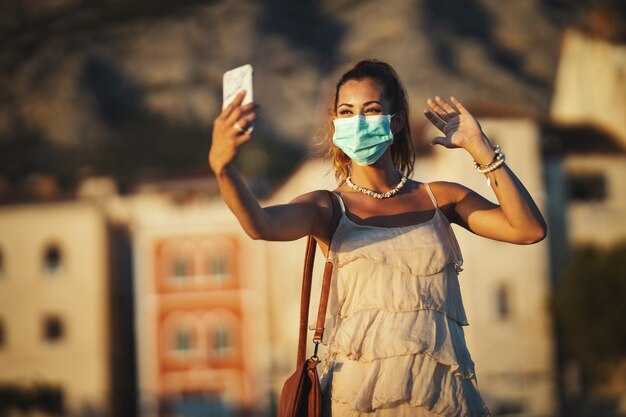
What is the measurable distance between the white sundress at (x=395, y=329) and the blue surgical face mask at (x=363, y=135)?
24cm

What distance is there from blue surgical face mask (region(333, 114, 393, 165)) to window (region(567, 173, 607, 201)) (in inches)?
1862

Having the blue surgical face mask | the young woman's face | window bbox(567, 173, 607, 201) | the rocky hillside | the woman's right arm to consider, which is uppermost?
the rocky hillside

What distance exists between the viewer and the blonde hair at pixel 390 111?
187 inches

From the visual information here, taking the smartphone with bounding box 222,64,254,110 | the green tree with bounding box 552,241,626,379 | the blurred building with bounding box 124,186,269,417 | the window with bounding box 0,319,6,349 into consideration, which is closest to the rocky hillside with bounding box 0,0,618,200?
the window with bounding box 0,319,6,349

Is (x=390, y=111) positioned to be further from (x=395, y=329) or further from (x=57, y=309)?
(x=57, y=309)

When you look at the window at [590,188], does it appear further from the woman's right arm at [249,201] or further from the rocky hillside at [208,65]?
the woman's right arm at [249,201]

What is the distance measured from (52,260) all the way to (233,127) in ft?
174

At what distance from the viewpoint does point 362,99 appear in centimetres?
468

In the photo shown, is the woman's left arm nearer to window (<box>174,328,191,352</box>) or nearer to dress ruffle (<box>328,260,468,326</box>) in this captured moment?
→ dress ruffle (<box>328,260,468,326</box>)

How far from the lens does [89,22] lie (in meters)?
116

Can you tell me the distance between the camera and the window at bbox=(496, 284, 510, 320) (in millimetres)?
49406

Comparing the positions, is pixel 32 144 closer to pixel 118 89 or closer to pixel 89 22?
pixel 118 89

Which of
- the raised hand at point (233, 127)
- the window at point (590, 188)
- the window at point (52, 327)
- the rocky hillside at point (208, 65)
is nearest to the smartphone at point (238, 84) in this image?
the raised hand at point (233, 127)

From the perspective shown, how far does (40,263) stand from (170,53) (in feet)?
181
